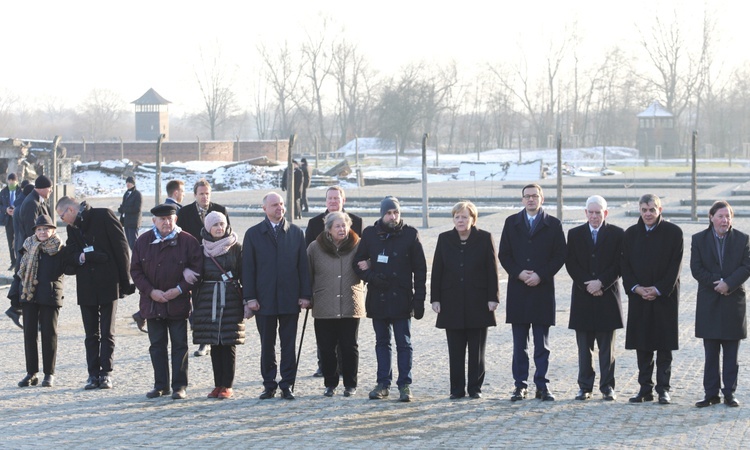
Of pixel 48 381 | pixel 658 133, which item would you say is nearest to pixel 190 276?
pixel 48 381

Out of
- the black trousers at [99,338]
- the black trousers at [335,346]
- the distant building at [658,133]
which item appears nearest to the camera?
the black trousers at [335,346]

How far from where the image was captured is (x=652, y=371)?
28.6 ft

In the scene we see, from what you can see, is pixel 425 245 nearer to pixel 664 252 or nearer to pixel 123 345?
pixel 123 345

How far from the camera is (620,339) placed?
37.9 ft

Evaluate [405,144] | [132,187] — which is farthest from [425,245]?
[405,144]

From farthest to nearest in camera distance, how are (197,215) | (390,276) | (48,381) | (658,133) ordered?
(658,133) → (197,215) → (48,381) → (390,276)

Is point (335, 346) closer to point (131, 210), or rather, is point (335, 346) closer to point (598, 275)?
point (598, 275)

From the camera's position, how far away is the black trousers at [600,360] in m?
8.66

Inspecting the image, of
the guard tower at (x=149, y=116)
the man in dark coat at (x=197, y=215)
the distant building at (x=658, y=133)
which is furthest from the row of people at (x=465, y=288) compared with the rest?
the guard tower at (x=149, y=116)

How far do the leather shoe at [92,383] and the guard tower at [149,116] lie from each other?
104886 mm

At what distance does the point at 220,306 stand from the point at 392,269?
1364 mm

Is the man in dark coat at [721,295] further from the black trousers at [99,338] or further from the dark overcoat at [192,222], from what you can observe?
the black trousers at [99,338]

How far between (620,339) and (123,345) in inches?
197

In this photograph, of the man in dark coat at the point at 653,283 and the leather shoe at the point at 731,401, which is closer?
the leather shoe at the point at 731,401
